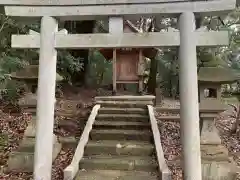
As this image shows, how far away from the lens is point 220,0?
199 inches

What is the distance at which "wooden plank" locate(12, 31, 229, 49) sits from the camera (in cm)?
502

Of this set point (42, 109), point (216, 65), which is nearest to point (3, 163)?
point (42, 109)

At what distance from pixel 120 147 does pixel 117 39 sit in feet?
8.74

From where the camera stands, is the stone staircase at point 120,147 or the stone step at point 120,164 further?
the stone step at point 120,164

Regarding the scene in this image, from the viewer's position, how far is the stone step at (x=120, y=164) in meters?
6.15

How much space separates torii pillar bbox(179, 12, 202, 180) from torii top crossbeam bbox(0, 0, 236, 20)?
0.75 ft

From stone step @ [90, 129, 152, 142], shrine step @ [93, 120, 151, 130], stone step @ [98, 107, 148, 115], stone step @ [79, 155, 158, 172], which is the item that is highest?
stone step @ [98, 107, 148, 115]

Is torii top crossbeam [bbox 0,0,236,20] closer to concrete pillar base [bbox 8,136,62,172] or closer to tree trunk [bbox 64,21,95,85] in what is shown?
concrete pillar base [bbox 8,136,62,172]

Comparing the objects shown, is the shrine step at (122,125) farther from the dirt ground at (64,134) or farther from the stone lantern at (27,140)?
the stone lantern at (27,140)

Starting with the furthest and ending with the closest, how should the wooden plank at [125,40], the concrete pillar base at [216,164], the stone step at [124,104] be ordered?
the stone step at [124,104] < the concrete pillar base at [216,164] < the wooden plank at [125,40]

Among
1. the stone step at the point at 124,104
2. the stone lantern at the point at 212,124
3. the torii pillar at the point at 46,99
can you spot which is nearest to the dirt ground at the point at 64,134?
the stone step at the point at 124,104

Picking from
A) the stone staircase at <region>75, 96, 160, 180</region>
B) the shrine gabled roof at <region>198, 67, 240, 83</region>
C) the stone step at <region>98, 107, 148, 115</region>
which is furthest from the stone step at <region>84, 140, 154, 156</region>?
the shrine gabled roof at <region>198, 67, 240, 83</region>

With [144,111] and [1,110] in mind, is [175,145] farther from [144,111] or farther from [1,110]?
[1,110]

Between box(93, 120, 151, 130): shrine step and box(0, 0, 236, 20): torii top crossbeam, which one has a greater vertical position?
box(0, 0, 236, 20): torii top crossbeam
